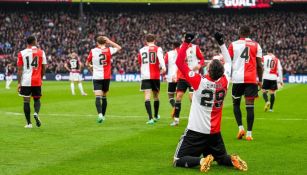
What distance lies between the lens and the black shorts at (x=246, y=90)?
14.0 meters

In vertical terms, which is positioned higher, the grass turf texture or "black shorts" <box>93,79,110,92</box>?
"black shorts" <box>93,79,110,92</box>

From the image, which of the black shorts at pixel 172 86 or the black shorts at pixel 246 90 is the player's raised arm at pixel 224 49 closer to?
the black shorts at pixel 246 90

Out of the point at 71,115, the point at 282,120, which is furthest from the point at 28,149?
the point at 282,120

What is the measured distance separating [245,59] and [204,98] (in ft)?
14.3

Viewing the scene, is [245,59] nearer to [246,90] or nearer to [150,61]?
[246,90]

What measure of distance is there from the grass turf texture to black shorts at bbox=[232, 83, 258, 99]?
99 centimetres

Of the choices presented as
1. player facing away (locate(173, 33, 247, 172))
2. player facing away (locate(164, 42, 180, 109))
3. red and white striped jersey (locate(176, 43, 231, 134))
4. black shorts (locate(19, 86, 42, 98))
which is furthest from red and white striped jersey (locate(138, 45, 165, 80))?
red and white striped jersey (locate(176, 43, 231, 134))

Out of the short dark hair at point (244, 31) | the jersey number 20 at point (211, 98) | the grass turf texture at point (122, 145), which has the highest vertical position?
the short dark hair at point (244, 31)

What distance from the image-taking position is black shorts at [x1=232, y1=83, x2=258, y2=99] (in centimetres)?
1402

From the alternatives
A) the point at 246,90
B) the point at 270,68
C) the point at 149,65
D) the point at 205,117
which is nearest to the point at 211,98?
the point at 205,117

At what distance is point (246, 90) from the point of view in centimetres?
1410

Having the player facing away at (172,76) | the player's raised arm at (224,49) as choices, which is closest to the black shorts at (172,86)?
the player facing away at (172,76)

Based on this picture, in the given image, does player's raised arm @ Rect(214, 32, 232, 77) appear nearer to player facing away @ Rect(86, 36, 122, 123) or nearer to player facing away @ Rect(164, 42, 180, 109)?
player facing away @ Rect(164, 42, 180, 109)

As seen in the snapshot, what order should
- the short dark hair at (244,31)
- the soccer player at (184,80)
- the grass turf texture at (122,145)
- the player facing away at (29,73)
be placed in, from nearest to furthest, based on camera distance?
1. the grass turf texture at (122,145)
2. the short dark hair at (244,31)
3. the player facing away at (29,73)
4. the soccer player at (184,80)
